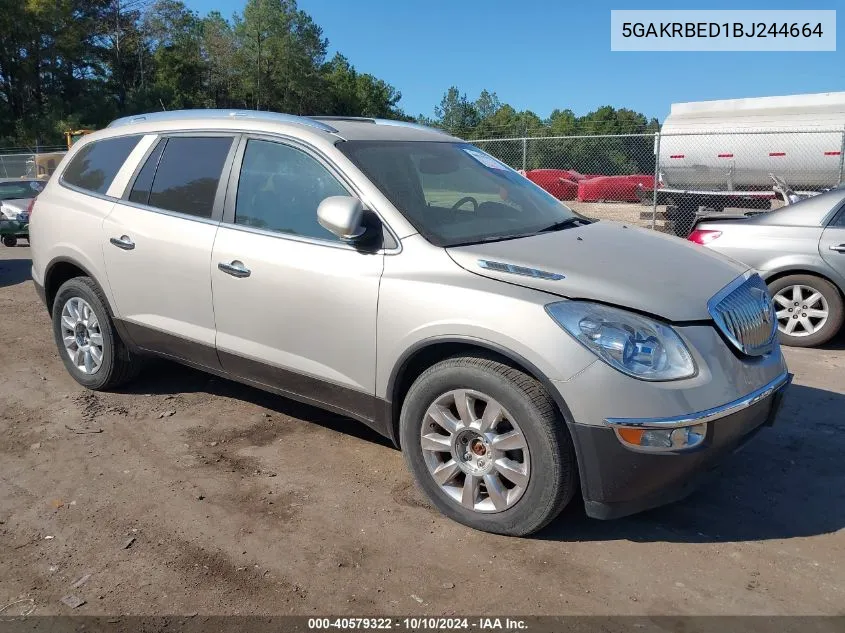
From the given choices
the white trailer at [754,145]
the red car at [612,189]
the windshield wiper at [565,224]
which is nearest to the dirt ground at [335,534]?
the windshield wiper at [565,224]

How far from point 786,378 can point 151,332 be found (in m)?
3.56

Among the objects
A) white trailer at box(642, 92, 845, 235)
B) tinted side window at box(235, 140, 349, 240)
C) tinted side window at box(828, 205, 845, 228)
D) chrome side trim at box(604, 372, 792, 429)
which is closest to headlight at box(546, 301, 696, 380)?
chrome side trim at box(604, 372, 792, 429)

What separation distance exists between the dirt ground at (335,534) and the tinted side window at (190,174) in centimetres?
138

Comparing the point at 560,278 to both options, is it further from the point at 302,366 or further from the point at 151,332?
the point at 151,332

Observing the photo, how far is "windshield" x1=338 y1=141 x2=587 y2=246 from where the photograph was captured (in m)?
3.53

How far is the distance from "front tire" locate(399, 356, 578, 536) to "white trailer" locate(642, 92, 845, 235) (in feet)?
38.8

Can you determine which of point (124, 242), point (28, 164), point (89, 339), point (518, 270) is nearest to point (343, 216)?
point (518, 270)

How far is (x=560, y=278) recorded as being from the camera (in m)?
2.99

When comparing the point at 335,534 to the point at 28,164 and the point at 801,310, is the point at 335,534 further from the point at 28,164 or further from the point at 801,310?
the point at 28,164

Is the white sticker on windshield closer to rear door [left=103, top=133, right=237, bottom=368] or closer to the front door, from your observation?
the front door

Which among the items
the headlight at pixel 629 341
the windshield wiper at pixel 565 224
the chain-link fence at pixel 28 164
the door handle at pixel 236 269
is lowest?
the headlight at pixel 629 341

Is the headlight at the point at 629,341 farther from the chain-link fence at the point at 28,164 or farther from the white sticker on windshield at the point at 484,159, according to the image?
the chain-link fence at the point at 28,164

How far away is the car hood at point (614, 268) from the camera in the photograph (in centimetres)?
292

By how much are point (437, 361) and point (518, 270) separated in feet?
1.88
